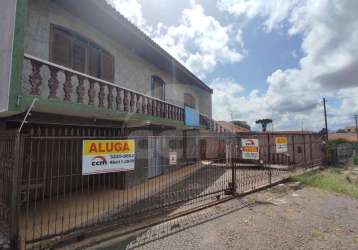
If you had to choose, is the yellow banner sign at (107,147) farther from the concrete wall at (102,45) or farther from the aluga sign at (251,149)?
the aluga sign at (251,149)

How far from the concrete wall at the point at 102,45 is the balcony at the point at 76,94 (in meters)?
1.23

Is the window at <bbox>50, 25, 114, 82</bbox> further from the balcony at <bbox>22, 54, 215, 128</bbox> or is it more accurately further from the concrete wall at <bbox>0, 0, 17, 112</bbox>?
the concrete wall at <bbox>0, 0, 17, 112</bbox>

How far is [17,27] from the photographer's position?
153 inches

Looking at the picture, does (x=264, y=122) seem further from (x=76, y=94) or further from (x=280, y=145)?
(x=76, y=94)

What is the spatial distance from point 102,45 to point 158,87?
13.1 ft

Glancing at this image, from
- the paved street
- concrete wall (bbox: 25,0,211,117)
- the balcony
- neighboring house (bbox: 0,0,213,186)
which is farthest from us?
concrete wall (bbox: 25,0,211,117)

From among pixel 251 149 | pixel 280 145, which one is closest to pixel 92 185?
pixel 251 149

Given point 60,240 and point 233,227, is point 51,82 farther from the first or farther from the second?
point 233,227

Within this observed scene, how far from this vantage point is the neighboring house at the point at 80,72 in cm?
405

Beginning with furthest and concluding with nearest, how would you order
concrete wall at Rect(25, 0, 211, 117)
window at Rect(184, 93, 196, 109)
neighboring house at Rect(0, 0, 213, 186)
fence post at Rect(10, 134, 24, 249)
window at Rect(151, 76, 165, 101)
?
1. window at Rect(184, 93, 196, 109)
2. window at Rect(151, 76, 165, 101)
3. concrete wall at Rect(25, 0, 211, 117)
4. neighboring house at Rect(0, 0, 213, 186)
5. fence post at Rect(10, 134, 24, 249)

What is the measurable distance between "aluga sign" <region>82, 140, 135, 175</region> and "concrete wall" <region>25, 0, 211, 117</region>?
10.3 ft

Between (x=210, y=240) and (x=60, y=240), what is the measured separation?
8.52 feet

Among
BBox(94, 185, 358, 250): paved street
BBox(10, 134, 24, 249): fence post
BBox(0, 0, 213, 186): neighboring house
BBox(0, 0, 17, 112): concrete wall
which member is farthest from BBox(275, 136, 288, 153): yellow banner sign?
BBox(0, 0, 17, 112): concrete wall

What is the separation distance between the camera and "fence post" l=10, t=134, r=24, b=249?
11.1 feet
